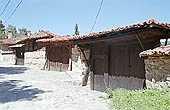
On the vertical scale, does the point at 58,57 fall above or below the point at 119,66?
above

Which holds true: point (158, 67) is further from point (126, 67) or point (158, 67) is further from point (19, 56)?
point (19, 56)

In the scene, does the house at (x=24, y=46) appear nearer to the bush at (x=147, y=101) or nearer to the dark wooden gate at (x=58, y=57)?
the dark wooden gate at (x=58, y=57)

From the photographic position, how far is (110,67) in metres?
7.65

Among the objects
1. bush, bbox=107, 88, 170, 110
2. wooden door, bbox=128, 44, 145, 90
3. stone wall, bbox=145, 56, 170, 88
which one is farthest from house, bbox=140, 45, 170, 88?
wooden door, bbox=128, 44, 145, 90

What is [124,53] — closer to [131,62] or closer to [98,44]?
[131,62]

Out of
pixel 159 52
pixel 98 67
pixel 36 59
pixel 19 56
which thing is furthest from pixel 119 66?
pixel 19 56

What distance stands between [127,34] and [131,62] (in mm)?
1341

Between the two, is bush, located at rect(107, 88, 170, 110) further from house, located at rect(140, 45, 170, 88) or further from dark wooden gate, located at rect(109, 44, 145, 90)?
dark wooden gate, located at rect(109, 44, 145, 90)

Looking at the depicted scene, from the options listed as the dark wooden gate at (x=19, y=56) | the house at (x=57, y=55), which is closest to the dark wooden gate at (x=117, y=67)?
the house at (x=57, y=55)

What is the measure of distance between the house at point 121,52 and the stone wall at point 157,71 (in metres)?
0.57

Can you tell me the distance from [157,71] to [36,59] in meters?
13.6

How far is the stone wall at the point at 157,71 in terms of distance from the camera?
15.4 ft

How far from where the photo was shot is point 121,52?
7.11 metres

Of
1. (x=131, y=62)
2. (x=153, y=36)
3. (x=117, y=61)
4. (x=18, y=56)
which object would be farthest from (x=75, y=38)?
(x=18, y=56)
